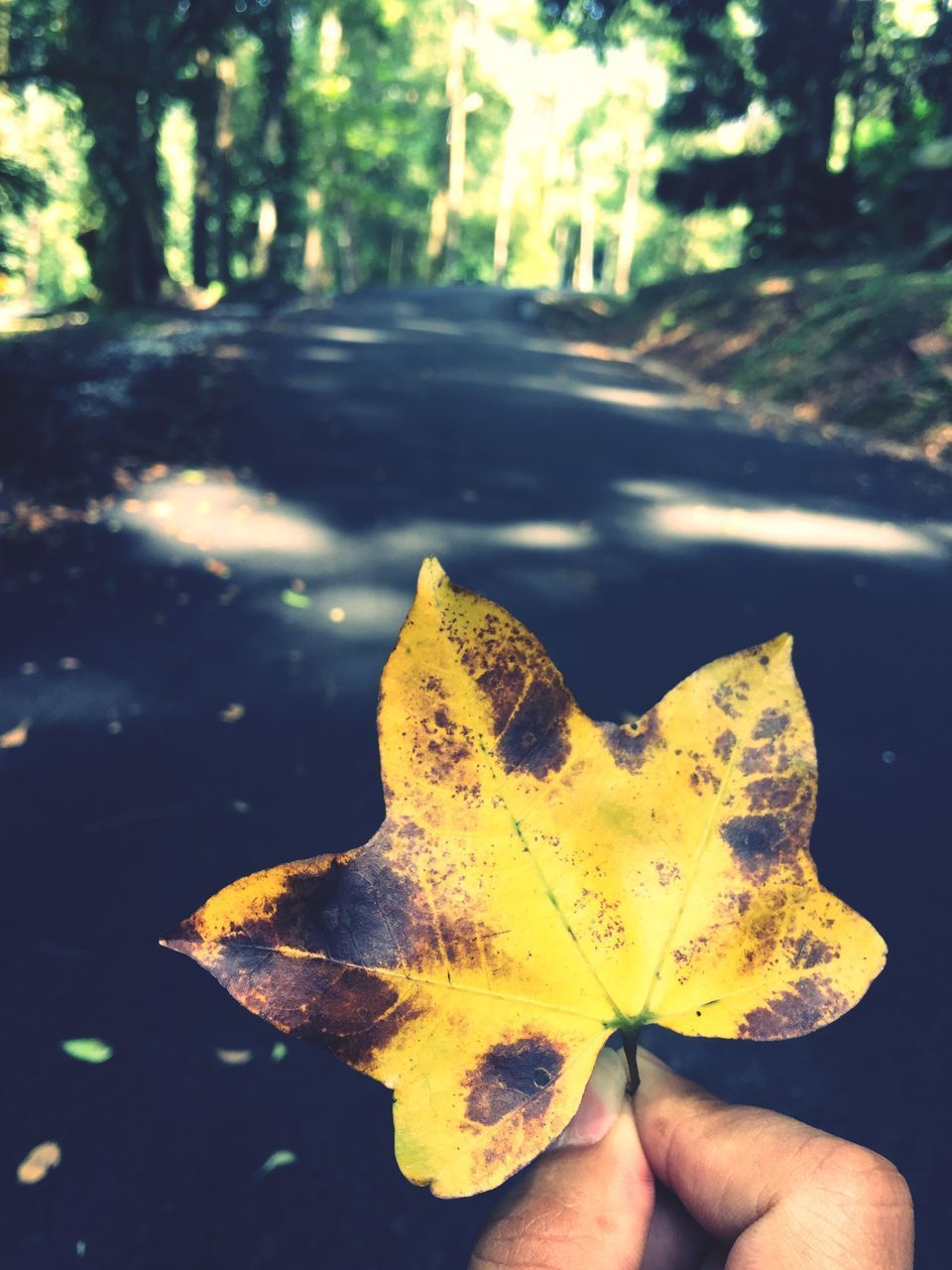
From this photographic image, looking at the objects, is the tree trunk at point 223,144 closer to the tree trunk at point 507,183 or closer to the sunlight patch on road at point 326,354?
the sunlight patch on road at point 326,354

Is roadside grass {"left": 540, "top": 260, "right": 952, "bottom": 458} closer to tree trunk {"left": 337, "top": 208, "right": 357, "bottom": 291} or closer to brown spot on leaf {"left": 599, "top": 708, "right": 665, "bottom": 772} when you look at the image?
brown spot on leaf {"left": 599, "top": 708, "right": 665, "bottom": 772}

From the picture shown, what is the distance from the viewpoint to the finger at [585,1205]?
0.57 m

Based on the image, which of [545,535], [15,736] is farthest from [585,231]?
[15,736]

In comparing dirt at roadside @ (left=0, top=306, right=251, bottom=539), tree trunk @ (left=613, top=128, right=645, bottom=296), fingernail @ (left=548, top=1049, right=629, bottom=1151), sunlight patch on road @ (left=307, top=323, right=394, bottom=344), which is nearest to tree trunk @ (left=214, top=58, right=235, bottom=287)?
sunlight patch on road @ (left=307, top=323, right=394, bottom=344)

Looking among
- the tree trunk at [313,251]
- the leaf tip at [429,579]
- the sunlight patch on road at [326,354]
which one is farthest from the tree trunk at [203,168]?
the leaf tip at [429,579]

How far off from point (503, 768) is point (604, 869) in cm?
11

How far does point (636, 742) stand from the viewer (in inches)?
22.4

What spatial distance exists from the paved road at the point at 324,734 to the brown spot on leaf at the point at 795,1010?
56.4 inches

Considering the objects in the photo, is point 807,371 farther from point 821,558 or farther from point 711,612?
point 711,612

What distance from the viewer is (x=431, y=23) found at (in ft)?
131

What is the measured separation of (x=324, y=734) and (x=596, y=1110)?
8.55ft

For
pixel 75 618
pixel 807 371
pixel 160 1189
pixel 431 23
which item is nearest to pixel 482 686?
pixel 160 1189

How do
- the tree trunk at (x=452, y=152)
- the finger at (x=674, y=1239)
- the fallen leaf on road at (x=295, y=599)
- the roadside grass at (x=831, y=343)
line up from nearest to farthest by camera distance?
the finger at (x=674, y=1239) < the fallen leaf on road at (x=295, y=599) < the roadside grass at (x=831, y=343) < the tree trunk at (x=452, y=152)

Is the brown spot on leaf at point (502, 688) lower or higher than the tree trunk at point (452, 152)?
lower
